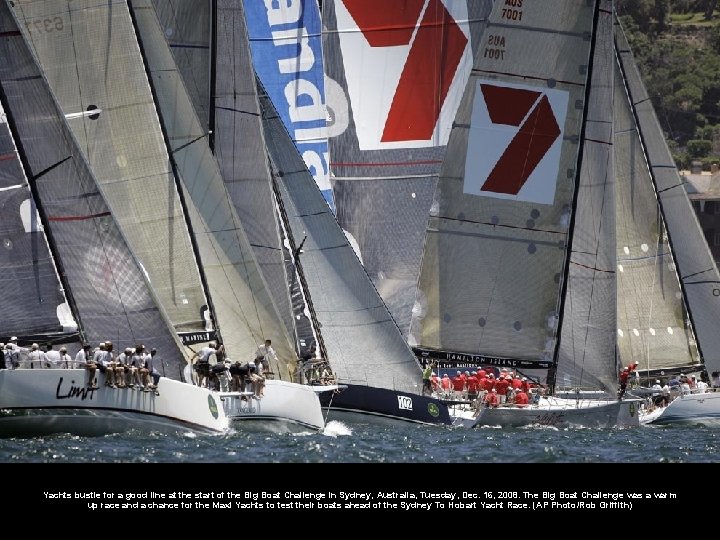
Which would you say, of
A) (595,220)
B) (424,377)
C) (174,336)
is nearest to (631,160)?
(595,220)

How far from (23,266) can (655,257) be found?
61.3 ft

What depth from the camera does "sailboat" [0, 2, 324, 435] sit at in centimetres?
2841

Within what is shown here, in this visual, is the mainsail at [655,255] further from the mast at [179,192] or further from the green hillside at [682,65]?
the green hillside at [682,65]

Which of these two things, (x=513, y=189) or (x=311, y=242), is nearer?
(x=311, y=242)

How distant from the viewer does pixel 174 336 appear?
30406 mm

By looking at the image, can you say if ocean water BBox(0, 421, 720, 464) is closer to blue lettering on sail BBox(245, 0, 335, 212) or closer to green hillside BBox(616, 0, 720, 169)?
blue lettering on sail BBox(245, 0, 335, 212)

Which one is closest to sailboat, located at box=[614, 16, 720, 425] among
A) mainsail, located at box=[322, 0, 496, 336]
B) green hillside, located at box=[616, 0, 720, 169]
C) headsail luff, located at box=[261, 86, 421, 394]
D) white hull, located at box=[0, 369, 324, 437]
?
mainsail, located at box=[322, 0, 496, 336]

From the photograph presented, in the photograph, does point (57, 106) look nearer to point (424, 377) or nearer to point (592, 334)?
point (424, 377)

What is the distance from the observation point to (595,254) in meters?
37.6

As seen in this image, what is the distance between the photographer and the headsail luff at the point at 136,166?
33.0 meters

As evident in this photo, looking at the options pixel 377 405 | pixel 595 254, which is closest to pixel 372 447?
pixel 377 405

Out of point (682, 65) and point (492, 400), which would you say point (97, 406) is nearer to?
point (492, 400)

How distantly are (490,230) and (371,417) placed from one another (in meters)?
5.02

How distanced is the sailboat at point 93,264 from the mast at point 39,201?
2 cm
